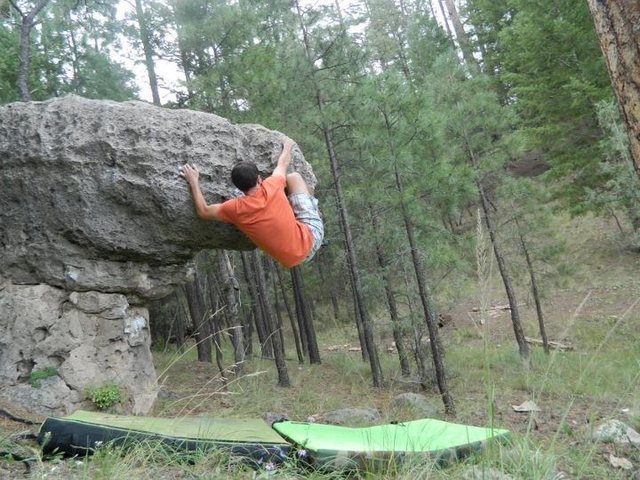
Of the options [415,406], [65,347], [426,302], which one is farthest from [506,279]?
[65,347]

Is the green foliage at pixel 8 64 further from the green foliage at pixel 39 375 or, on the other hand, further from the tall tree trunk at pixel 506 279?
the tall tree trunk at pixel 506 279

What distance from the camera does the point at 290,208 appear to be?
17.2 feet

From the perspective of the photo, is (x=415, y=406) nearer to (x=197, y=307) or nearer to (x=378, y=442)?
(x=378, y=442)

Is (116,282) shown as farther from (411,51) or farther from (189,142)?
(411,51)

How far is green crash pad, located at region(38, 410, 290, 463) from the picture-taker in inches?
124

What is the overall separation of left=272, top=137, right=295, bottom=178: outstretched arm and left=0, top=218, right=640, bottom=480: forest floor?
84.3 inches

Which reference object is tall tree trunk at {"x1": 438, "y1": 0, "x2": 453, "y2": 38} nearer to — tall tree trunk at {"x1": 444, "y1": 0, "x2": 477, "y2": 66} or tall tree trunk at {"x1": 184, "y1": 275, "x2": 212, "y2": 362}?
tall tree trunk at {"x1": 444, "y1": 0, "x2": 477, "y2": 66}

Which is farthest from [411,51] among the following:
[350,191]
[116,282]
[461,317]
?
[116,282]

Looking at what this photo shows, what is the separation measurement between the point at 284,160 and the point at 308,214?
0.73 meters

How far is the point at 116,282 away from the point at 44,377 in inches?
52.2

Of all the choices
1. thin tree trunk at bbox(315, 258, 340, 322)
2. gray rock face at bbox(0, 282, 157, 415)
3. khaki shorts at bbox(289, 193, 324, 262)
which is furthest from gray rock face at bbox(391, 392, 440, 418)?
thin tree trunk at bbox(315, 258, 340, 322)

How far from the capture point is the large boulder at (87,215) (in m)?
5.96

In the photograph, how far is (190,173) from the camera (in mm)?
5902

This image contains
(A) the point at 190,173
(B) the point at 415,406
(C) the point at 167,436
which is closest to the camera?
(C) the point at 167,436
